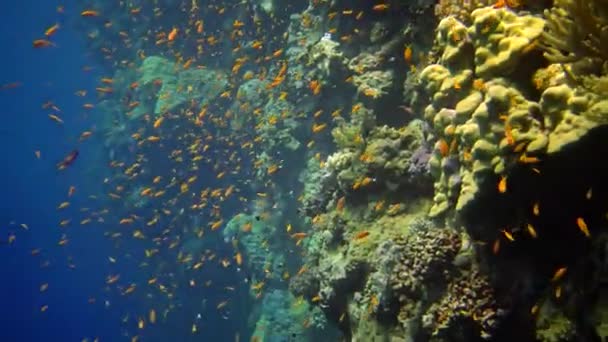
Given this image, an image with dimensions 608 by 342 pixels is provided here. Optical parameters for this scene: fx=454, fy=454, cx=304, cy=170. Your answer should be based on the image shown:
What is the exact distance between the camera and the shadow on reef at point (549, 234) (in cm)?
381

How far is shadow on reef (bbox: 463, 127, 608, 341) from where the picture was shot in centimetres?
381

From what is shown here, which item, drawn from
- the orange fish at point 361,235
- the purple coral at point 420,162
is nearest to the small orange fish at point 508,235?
the purple coral at point 420,162

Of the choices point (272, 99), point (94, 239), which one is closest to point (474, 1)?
point (272, 99)

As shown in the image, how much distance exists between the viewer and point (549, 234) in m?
4.36

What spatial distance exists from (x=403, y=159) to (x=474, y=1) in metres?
2.78

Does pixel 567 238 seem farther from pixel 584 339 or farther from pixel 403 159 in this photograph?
pixel 403 159

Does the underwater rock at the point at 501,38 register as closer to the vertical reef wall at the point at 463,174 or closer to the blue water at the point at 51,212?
the vertical reef wall at the point at 463,174

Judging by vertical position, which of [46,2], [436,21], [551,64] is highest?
[551,64]

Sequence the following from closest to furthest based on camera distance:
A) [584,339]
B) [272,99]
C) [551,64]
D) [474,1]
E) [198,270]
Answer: [584,339], [551,64], [474,1], [272,99], [198,270]

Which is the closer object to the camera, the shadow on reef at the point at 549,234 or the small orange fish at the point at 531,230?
the shadow on reef at the point at 549,234

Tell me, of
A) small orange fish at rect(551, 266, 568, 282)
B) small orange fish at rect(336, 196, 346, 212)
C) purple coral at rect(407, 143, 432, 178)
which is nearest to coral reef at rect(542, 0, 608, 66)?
small orange fish at rect(551, 266, 568, 282)

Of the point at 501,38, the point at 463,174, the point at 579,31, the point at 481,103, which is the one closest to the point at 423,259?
the point at 463,174

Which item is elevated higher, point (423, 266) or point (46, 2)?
point (423, 266)

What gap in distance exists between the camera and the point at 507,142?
13.1 ft
